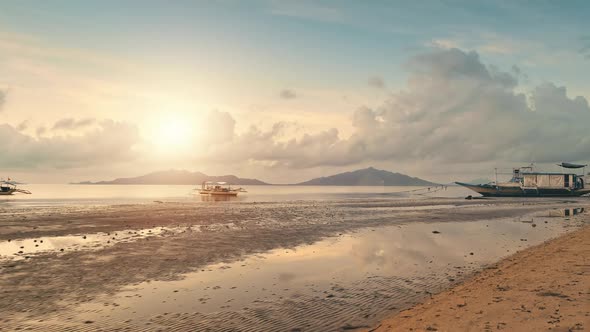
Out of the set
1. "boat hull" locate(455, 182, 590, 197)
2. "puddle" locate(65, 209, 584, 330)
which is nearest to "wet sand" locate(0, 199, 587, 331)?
"puddle" locate(65, 209, 584, 330)

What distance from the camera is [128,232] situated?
3259 cm

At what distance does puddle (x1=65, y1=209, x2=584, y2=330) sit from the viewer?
1154cm

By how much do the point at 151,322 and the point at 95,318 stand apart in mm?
1951

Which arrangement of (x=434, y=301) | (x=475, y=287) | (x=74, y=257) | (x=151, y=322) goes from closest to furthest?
(x=151, y=322), (x=434, y=301), (x=475, y=287), (x=74, y=257)

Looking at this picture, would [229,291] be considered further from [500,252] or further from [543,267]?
[500,252]

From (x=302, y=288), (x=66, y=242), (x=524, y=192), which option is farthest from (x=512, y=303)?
(x=524, y=192)

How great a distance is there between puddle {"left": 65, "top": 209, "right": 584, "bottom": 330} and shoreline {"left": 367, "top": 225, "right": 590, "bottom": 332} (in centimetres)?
111

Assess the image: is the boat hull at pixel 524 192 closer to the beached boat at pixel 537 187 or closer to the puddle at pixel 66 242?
the beached boat at pixel 537 187

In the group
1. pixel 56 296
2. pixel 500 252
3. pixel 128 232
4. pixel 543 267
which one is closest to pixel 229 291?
pixel 56 296

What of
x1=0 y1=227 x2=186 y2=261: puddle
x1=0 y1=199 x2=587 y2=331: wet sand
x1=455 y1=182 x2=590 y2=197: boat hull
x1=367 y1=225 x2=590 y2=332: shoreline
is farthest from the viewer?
x1=455 y1=182 x2=590 y2=197: boat hull

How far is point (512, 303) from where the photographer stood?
1093 cm

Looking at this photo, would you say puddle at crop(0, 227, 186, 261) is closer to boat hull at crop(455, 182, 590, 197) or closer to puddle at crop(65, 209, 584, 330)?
puddle at crop(65, 209, 584, 330)

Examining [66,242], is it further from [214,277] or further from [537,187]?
[537,187]

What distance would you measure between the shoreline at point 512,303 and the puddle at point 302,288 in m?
1.11
